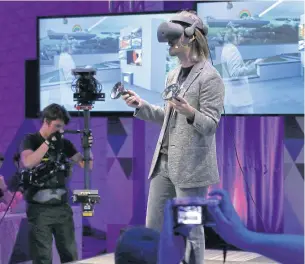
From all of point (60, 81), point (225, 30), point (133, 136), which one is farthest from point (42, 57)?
point (225, 30)

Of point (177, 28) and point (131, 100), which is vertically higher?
point (177, 28)

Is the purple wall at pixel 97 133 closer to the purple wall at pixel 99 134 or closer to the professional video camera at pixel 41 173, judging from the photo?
the purple wall at pixel 99 134

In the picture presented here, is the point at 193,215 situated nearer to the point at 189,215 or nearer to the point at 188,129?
the point at 189,215

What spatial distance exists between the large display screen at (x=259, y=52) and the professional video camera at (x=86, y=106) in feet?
4.89

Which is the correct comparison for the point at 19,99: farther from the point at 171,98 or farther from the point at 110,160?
the point at 171,98

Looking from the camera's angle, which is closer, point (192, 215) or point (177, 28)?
point (192, 215)

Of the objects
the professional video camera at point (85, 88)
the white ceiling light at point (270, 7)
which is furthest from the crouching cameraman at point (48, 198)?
the white ceiling light at point (270, 7)

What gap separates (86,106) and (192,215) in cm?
336

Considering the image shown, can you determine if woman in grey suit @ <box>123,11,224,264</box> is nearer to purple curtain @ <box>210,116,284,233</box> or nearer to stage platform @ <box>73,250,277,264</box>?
stage platform @ <box>73,250,277,264</box>

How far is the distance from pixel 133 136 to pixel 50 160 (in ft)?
6.34

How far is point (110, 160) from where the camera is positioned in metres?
6.76

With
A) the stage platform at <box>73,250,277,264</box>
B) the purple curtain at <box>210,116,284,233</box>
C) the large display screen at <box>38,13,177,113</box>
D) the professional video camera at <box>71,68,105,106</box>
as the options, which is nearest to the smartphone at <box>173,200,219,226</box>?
the professional video camera at <box>71,68,105,106</box>

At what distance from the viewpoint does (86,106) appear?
16.0 feet

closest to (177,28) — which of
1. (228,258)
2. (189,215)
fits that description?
(189,215)
